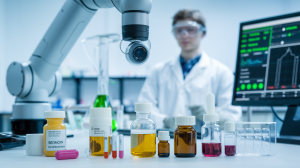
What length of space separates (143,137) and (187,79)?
→ 5.60 ft

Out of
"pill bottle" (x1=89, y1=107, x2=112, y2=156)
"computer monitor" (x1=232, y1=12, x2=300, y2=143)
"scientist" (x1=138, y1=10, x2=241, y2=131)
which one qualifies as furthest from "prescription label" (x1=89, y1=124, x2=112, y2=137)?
"scientist" (x1=138, y1=10, x2=241, y2=131)

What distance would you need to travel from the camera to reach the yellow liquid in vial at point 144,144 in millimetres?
593

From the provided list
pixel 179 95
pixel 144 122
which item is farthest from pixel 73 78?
pixel 144 122

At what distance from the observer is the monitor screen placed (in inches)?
39.9

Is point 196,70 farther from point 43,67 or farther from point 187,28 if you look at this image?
point 43,67

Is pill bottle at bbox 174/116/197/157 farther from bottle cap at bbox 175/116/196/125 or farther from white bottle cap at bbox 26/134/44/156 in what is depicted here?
white bottle cap at bbox 26/134/44/156

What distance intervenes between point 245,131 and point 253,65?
1.67 ft

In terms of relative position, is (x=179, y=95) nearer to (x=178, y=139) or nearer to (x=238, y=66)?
(x=238, y=66)

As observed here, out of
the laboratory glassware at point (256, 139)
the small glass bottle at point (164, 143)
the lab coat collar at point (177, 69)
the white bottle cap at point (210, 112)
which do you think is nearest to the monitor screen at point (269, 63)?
the laboratory glassware at point (256, 139)

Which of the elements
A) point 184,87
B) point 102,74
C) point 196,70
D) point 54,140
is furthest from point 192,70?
point 54,140

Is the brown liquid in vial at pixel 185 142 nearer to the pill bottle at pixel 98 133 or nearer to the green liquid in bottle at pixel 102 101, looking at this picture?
the pill bottle at pixel 98 133

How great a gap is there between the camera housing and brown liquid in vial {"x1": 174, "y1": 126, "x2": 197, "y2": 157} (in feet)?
0.56

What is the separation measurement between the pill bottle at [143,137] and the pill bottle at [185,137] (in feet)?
0.17

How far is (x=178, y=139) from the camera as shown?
591 mm
